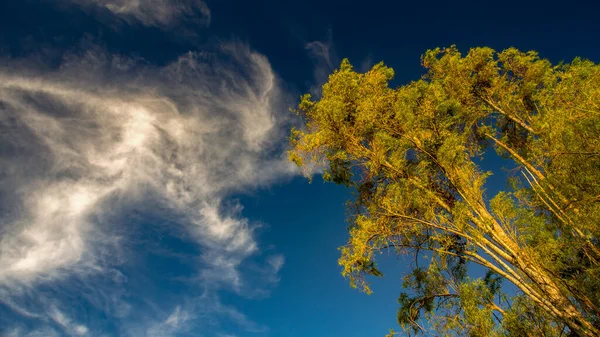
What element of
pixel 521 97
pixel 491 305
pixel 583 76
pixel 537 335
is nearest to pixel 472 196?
pixel 491 305

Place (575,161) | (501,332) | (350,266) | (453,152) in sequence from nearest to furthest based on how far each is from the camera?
(575,161)
(501,332)
(453,152)
(350,266)

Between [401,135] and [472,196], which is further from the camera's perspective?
[401,135]

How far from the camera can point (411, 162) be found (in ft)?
28.6

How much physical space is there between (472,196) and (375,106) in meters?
3.45

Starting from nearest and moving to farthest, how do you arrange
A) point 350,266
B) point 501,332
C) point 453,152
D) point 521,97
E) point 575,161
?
point 575,161 → point 501,332 → point 453,152 → point 350,266 → point 521,97

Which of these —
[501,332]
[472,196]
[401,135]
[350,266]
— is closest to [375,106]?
[401,135]

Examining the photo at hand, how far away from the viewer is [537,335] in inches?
247

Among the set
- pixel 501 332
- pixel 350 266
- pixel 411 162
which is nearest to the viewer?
pixel 501 332

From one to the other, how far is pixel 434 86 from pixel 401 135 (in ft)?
6.58

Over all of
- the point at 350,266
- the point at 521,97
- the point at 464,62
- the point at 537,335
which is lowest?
the point at 537,335

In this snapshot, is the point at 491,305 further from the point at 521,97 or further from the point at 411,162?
the point at 521,97

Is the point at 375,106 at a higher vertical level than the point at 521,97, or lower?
lower

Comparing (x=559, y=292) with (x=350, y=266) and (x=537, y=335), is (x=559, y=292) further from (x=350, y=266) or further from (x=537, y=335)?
(x=350, y=266)

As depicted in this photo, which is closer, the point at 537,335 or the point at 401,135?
the point at 537,335
